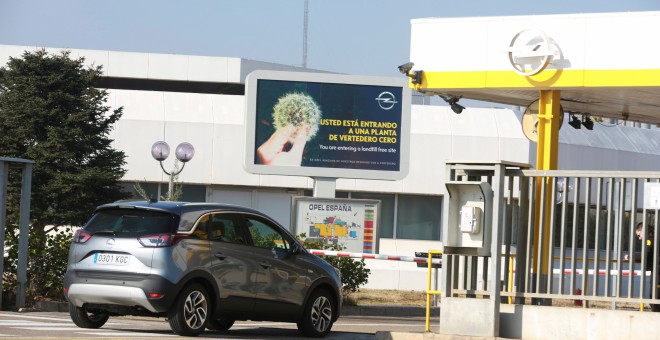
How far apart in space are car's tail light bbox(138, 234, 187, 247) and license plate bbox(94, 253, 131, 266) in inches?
9.6

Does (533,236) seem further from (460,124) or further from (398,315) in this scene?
(460,124)

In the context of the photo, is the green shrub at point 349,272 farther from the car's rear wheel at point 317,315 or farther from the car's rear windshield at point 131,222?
the car's rear windshield at point 131,222

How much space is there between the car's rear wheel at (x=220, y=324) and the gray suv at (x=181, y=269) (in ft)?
2.89

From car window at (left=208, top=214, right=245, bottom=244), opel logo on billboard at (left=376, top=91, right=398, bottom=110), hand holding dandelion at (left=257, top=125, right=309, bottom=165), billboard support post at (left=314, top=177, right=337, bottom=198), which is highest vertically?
opel logo on billboard at (left=376, top=91, right=398, bottom=110)

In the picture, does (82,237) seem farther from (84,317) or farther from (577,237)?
(577,237)

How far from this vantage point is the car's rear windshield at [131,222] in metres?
14.0

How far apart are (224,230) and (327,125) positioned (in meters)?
15.8

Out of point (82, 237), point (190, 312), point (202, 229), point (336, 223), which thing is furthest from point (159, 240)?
point (336, 223)

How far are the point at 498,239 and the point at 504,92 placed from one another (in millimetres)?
4830

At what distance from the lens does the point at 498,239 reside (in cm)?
1381

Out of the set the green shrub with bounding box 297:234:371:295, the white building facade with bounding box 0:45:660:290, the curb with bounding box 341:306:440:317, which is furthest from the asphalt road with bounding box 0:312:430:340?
the white building facade with bounding box 0:45:660:290

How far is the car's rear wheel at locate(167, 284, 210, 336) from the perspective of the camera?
45.5ft

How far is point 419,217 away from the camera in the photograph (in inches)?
1630

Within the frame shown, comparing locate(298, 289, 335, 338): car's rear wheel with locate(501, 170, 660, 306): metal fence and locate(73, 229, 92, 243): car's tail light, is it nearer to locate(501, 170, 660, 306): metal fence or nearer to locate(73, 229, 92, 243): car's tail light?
locate(501, 170, 660, 306): metal fence
